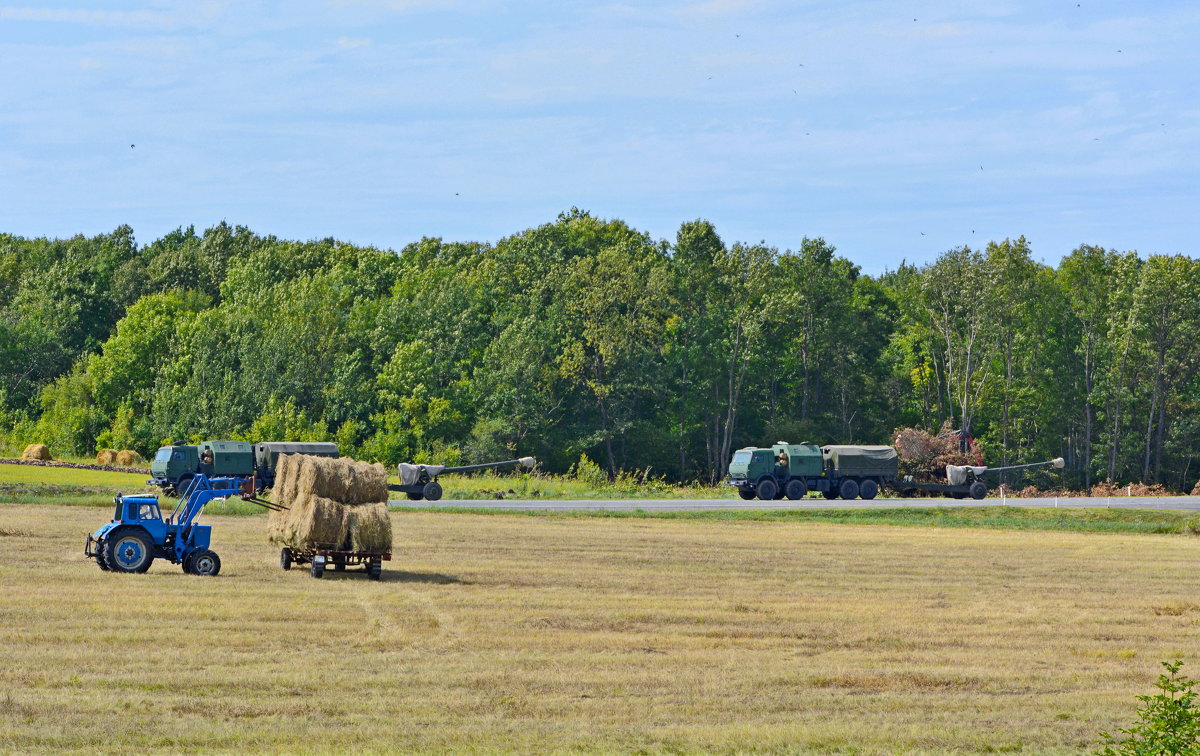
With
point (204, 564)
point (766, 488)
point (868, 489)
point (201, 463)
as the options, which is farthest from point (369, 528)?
point (868, 489)

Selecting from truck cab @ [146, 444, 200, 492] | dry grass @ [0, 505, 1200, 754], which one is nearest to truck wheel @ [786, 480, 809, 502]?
dry grass @ [0, 505, 1200, 754]

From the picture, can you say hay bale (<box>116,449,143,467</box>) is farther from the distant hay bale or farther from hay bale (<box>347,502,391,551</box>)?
hay bale (<box>347,502,391,551</box>)

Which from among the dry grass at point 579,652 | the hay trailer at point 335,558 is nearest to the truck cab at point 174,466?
the dry grass at point 579,652

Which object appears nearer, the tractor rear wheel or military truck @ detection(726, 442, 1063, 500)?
military truck @ detection(726, 442, 1063, 500)

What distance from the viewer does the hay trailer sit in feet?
90.5

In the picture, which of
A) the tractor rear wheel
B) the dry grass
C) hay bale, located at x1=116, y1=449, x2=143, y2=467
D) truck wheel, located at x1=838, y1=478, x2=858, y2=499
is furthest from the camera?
hay bale, located at x1=116, y1=449, x2=143, y2=467

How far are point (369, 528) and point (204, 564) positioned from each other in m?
3.47

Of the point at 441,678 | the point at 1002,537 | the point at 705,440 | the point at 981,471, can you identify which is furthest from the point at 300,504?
the point at 705,440

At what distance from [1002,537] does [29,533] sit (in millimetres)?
29708

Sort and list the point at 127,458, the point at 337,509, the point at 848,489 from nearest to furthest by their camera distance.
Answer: the point at 337,509, the point at 848,489, the point at 127,458

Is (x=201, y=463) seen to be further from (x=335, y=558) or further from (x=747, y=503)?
(x=335, y=558)

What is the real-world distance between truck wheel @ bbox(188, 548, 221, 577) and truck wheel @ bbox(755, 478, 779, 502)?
114 ft

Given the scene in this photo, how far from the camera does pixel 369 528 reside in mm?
27859

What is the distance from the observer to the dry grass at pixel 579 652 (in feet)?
48.9
